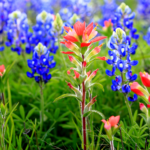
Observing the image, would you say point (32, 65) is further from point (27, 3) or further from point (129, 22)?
point (27, 3)

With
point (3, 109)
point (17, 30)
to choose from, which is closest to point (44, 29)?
point (17, 30)

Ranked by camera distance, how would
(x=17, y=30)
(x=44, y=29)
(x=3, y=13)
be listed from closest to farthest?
(x=44, y=29)
(x=17, y=30)
(x=3, y=13)

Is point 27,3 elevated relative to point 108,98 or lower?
elevated

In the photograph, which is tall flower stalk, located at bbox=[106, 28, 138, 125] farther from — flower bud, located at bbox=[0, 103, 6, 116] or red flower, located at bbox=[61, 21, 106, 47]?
flower bud, located at bbox=[0, 103, 6, 116]

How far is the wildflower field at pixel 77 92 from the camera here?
158 cm

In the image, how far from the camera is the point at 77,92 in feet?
5.36

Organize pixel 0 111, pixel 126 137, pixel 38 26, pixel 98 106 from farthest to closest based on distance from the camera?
1. pixel 38 26
2. pixel 98 106
3. pixel 126 137
4. pixel 0 111

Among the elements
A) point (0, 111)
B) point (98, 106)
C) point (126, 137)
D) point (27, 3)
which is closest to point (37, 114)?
point (98, 106)

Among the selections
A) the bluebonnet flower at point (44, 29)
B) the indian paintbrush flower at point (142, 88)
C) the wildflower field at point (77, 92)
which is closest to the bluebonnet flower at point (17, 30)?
the wildflower field at point (77, 92)

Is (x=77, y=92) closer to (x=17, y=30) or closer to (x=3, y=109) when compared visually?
(x=3, y=109)

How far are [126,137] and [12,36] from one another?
8.02 feet

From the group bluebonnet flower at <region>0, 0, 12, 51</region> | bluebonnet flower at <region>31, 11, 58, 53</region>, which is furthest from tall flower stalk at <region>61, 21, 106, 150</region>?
A: bluebonnet flower at <region>0, 0, 12, 51</region>

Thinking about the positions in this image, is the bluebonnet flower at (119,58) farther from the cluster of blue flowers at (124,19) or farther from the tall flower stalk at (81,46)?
the cluster of blue flowers at (124,19)

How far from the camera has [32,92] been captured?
2.81 meters
